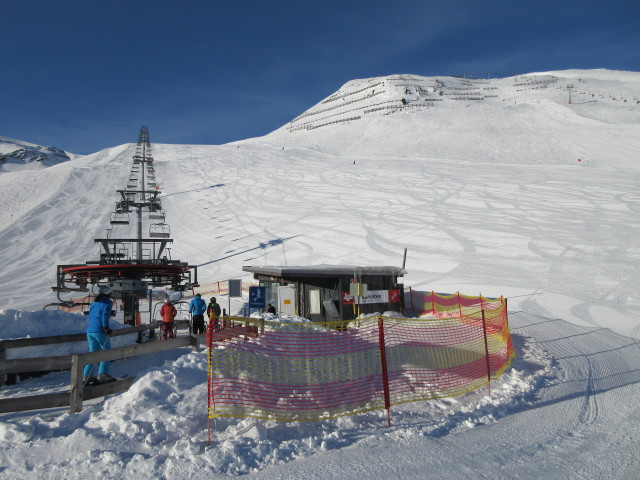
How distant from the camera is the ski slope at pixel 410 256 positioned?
4.50m

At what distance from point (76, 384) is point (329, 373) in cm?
356

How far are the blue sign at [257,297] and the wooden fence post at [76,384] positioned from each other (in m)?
11.9

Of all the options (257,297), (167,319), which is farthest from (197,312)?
(257,297)

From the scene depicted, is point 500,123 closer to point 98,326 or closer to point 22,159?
point 98,326

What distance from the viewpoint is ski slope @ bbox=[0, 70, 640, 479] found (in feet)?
14.8

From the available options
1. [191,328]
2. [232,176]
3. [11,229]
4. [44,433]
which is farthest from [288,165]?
[44,433]

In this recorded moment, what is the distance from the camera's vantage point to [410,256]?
25875 mm

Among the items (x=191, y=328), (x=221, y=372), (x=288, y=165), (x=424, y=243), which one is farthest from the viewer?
(x=288, y=165)

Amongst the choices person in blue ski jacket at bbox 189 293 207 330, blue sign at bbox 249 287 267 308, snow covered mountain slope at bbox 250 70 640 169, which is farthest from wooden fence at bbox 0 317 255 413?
snow covered mountain slope at bbox 250 70 640 169

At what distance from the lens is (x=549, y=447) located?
4879 mm

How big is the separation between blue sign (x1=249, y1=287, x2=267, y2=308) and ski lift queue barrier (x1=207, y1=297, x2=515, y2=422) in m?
8.48

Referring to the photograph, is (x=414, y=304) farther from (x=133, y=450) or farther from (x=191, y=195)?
(x=191, y=195)

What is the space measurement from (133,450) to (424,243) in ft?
80.9

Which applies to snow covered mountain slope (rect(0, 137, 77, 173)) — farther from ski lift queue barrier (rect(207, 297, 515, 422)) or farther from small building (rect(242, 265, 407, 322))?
ski lift queue barrier (rect(207, 297, 515, 422))
